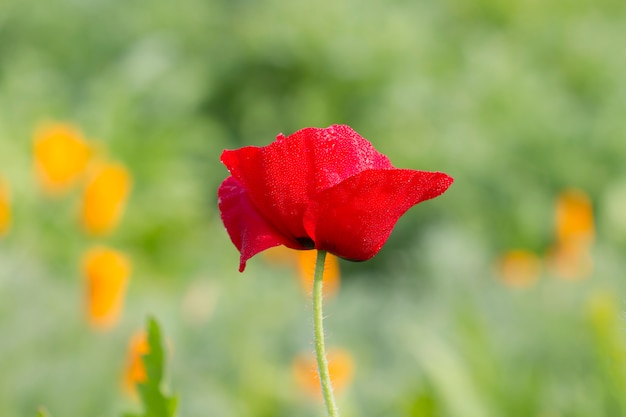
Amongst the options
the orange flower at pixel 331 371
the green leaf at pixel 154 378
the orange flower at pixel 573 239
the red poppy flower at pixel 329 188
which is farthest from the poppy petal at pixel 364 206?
the orange flower at pixel 573 239

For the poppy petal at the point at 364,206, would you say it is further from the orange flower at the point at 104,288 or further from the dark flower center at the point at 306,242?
the orange flower at the point at 104,288

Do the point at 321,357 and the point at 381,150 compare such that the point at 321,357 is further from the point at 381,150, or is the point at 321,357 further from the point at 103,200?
the point at 381,150

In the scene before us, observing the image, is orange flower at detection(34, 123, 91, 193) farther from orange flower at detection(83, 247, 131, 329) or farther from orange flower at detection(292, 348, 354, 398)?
orange flower at detection(292, 348, 354, 398)

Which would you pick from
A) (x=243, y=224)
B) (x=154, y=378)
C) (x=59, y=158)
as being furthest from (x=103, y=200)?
(x=243, y=224)

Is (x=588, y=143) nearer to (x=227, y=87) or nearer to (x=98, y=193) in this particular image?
(x=227, y=87)

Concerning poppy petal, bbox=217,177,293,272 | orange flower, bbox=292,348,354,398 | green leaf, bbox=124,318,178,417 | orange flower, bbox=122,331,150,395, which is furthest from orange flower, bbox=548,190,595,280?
poppy petal, bbox=217,177,293,272

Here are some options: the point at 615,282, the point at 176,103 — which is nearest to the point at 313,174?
the point at 615,282
